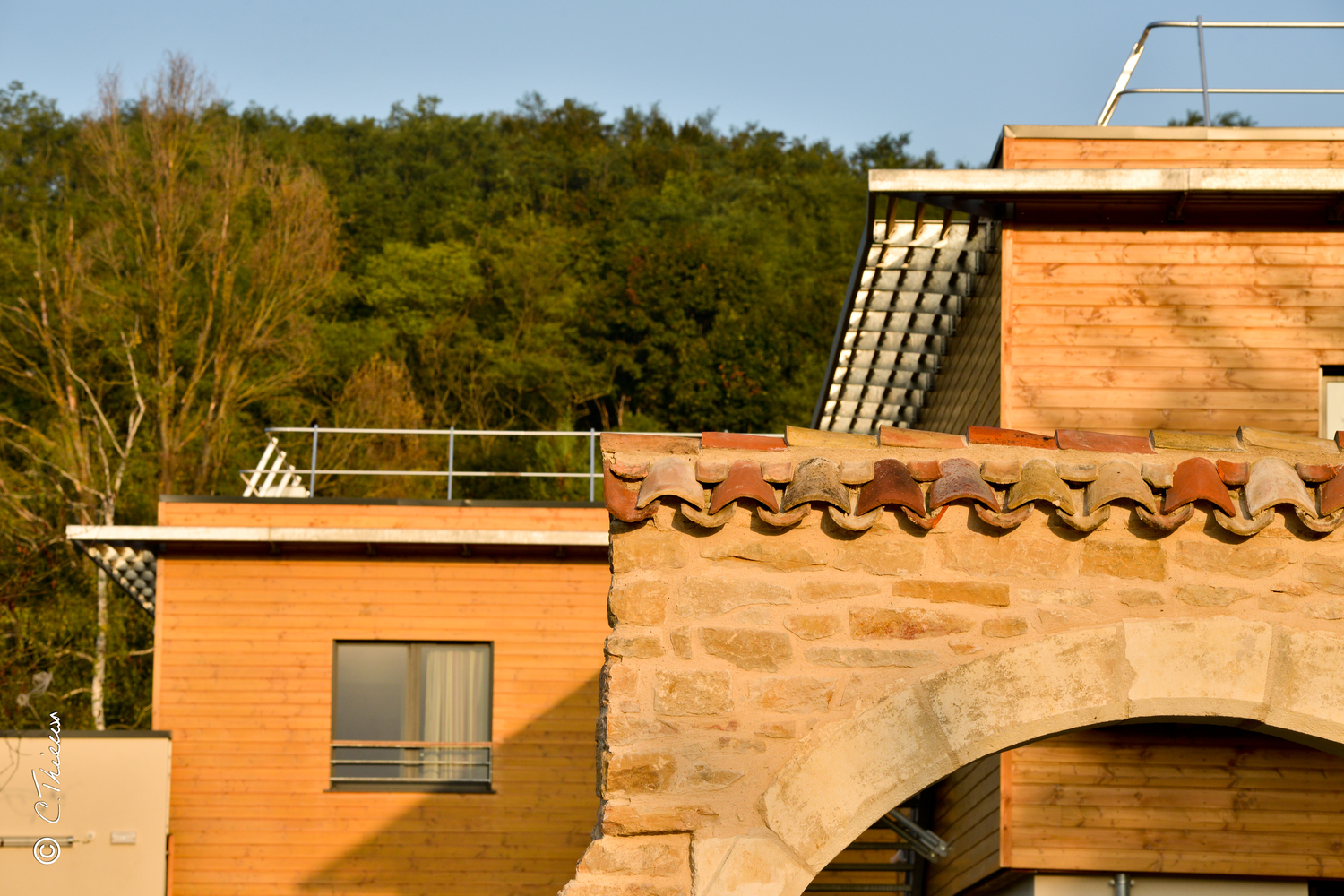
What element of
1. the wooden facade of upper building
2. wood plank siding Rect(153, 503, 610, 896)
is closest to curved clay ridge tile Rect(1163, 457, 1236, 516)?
the wooden facade of upper building

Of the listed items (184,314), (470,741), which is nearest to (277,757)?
(470,741)

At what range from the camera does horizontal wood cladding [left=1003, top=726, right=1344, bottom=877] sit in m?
7.86

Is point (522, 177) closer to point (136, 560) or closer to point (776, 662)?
point (136, 560)

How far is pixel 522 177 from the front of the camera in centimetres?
3628

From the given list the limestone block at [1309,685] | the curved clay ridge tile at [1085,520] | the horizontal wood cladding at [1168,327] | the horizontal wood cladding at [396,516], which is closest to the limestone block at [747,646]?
the curved clay ridge tile at [1085,520]

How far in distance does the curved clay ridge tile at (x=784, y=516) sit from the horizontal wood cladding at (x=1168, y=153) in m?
5.33

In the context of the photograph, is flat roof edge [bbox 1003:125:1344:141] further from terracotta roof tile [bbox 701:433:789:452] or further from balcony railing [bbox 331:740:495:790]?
balcony railing [bbox 331:740:495:790]

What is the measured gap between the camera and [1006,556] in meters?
4.25

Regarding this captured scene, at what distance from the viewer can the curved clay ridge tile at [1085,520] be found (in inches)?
164

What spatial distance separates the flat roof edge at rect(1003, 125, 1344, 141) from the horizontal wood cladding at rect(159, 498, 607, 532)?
584 cm

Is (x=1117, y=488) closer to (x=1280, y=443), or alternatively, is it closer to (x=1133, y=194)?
(x=1280, y=443)

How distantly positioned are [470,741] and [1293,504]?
31.4 feet

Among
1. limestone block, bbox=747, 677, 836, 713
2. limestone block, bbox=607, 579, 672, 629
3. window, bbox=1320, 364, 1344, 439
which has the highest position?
window, bbox=1320, 364, 1344, 439

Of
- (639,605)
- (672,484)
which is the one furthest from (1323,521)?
(639,605)
